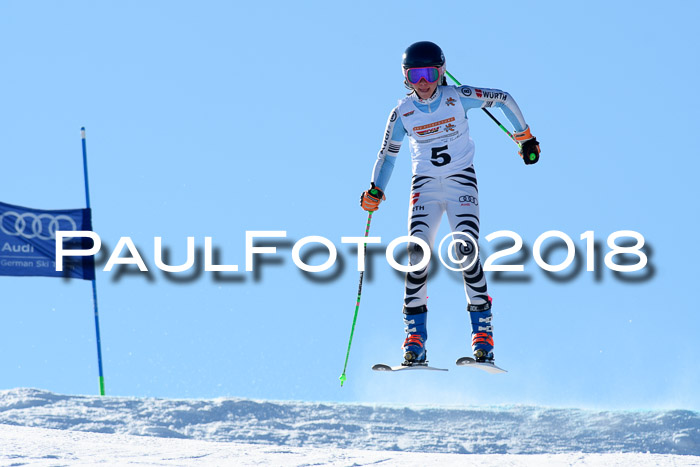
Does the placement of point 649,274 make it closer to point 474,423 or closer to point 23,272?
point 474,423

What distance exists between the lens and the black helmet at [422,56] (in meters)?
8.73

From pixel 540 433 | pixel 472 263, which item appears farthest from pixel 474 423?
pixel 472 263

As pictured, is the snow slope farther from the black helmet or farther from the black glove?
the black helmet

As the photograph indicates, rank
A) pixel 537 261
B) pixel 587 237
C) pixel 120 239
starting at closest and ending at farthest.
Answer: pixel 537 261 → pixel 587 237 → pixel 120 239

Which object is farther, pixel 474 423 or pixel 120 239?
pixel 474 423

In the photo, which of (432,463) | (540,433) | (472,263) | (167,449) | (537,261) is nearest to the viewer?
(432,463)

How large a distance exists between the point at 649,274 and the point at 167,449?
16.6ft

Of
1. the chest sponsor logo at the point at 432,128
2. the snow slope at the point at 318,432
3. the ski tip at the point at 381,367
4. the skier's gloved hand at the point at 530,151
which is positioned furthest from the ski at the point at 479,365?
the chest sponsor logo at the point at 432,128

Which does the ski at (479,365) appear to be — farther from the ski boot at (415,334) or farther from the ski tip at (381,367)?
the ski tip at (381,367)

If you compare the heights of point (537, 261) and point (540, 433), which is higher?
point (537, 261)

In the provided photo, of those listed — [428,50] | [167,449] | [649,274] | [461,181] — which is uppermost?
[428,50]

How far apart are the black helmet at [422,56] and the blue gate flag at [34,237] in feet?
38.0

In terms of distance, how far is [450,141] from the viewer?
8852 millimetres

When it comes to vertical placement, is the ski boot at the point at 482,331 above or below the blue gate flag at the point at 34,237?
below
